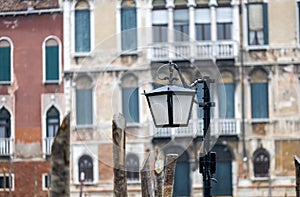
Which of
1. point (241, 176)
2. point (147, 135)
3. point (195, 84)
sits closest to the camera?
point (195, 84)

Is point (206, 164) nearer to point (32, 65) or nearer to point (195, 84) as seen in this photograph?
point (195, 84)

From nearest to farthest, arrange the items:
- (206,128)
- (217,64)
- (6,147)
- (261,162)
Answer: (206,128), (217,64), (261,162), (6,147)

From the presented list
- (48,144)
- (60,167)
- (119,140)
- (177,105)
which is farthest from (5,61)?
(60,167)

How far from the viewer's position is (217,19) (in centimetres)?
2383

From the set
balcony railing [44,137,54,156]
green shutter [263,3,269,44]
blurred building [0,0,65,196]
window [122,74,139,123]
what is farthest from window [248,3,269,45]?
window [122,74,139,123]

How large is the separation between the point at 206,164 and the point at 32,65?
18673 millimetres

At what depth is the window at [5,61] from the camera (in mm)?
24766

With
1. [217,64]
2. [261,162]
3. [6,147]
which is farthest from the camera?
[6,147]

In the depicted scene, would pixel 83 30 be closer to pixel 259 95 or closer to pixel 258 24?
pixel 258 24

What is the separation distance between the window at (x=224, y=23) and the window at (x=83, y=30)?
338cm

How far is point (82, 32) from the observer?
24.3 meters

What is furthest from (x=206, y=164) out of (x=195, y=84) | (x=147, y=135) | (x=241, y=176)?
(x=241, y=176)

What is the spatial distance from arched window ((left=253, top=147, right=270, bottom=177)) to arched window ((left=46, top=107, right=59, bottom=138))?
5.26 metres

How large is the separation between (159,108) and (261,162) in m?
17.7
